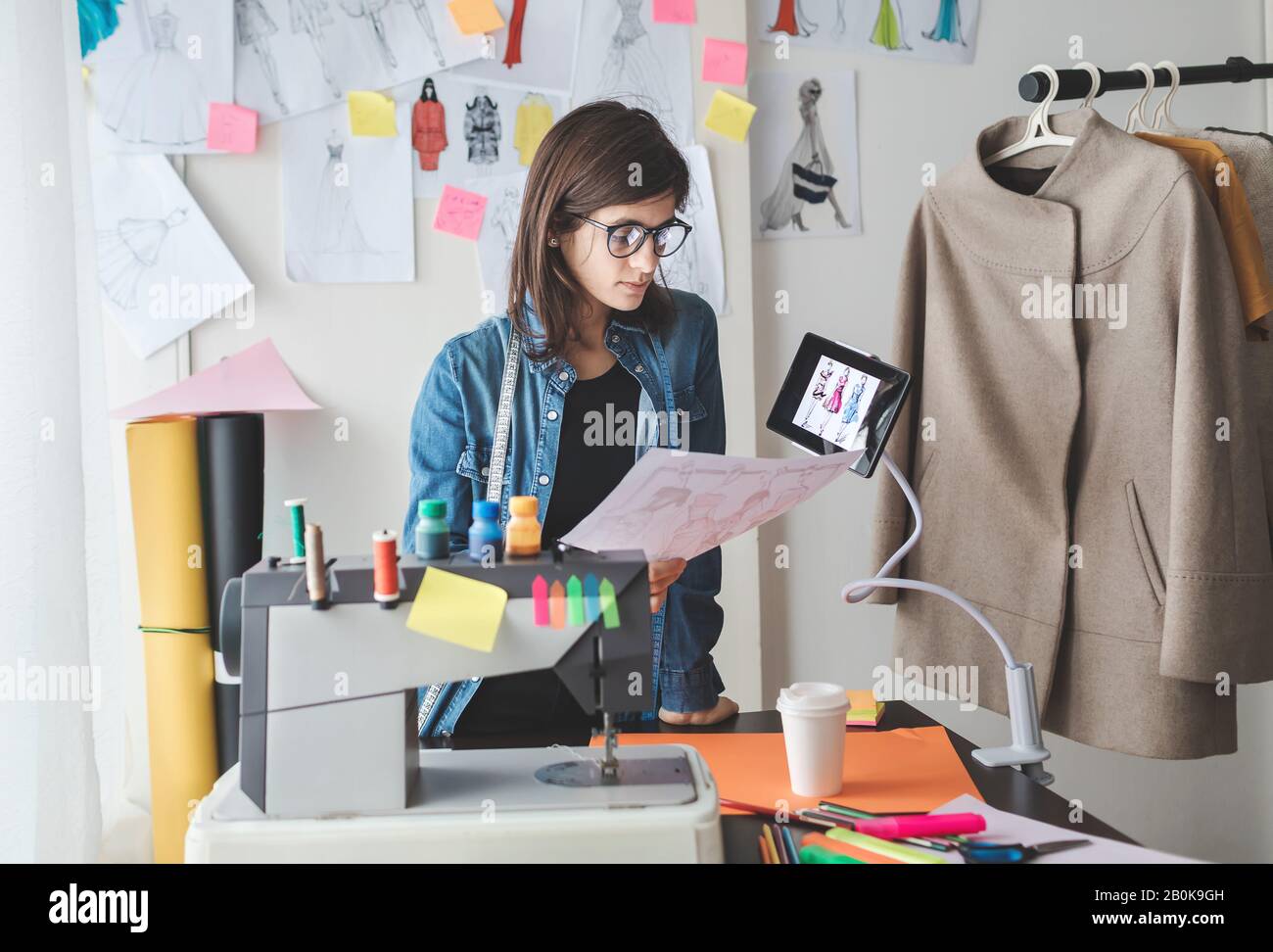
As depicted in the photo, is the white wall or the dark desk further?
the white wall

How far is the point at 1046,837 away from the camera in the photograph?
3.37ft

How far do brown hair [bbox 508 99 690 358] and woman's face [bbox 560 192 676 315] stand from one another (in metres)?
0.01

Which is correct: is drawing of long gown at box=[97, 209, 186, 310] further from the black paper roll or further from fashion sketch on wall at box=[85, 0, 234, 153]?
the black paper roll

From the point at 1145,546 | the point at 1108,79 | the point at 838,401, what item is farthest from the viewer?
the point at 1108,79

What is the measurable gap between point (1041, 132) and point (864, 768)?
1.19m

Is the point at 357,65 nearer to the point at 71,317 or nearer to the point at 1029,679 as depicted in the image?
the point at 71,317

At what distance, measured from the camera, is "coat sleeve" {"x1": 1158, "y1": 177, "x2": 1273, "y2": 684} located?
1.62 meters

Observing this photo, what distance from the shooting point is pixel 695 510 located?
3.56ft

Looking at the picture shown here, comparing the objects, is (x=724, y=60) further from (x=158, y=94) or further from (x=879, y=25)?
(x=158, y=94)

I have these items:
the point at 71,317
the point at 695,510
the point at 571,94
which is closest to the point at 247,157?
the point at 571,94

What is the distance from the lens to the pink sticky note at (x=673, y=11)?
7.75ft

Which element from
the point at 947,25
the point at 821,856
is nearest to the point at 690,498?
the point at 821,856

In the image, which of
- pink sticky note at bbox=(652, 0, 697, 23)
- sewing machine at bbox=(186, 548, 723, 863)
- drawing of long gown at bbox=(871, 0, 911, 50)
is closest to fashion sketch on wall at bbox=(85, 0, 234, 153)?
pink sticky note at bbox=(652, 0, 697, 23)
